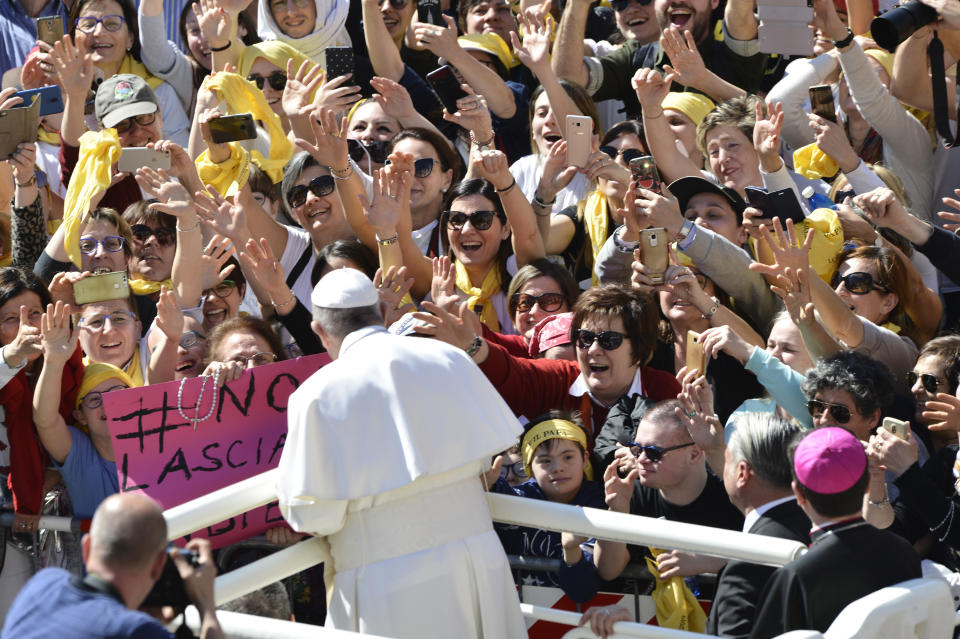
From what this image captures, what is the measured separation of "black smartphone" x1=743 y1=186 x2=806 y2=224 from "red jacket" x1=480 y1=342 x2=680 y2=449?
39.4 inches

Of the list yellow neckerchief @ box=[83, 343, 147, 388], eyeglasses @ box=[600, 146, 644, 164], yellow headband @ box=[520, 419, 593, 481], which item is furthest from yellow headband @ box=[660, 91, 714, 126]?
yellow neckerchief @ box=[83, 343, 147, 388]

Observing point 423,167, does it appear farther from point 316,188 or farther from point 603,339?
point 603,339

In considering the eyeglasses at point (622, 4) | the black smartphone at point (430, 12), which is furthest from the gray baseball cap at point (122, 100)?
the eyeglasses at point (622, 4)

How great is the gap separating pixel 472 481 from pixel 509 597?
1.25ft

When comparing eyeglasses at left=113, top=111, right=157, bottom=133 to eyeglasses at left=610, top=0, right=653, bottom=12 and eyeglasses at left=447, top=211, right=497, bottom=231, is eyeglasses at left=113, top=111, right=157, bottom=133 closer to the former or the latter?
eyeglasses at left=447, top=211, right=497, bottom=231

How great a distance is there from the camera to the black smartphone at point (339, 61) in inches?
308

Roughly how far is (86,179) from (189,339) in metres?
1.24

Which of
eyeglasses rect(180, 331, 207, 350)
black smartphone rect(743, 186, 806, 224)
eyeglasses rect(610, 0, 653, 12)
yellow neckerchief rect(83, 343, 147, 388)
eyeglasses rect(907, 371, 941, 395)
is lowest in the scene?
yellow neckerchief rect(83, 343, 147, 388)

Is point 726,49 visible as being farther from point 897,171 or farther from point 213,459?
point 213,459

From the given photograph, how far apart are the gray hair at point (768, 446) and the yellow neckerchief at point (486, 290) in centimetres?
237

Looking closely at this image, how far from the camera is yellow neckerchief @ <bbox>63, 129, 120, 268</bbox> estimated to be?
7008mm

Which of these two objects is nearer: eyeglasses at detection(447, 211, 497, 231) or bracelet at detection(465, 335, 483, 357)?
bracelet at detection(465, 335, 483, 357)

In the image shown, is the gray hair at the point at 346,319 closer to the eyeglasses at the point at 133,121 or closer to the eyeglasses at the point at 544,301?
the eyeglasses at the point at 544,301

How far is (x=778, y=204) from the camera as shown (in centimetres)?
646
